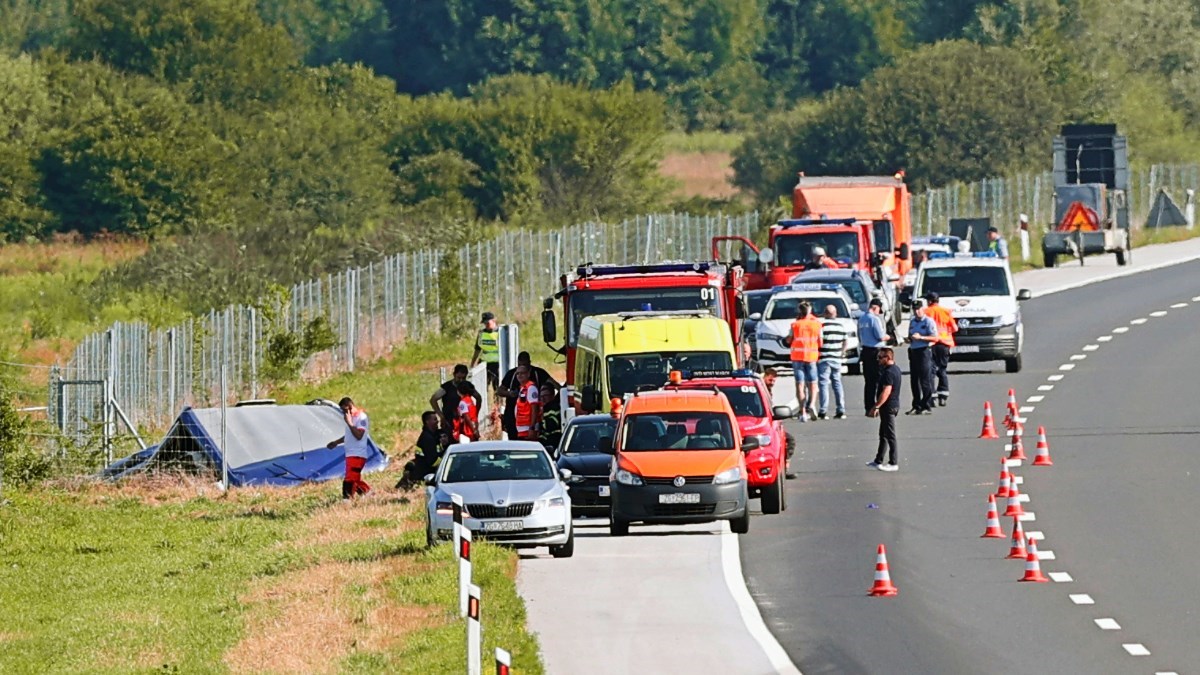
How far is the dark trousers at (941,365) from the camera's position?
4012 cm

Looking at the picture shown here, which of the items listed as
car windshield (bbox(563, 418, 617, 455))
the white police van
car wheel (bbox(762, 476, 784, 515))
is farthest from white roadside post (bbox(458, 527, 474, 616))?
the white police van

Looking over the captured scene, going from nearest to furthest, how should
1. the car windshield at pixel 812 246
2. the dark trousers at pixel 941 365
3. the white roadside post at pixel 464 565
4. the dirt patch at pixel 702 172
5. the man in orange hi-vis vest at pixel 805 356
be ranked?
1. the white roadside post at pixel 464 565
2. the man in orange hi-vis vest at pixel 805 356
3. the dark trousers at pixel 941 365
4. the car windshield at pixel 812 246
5. the dirt patch at pixel 702 172

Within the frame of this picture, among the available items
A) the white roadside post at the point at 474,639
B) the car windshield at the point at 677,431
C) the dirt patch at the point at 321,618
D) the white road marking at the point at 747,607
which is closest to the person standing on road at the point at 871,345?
the car windshield at the point at 677,431

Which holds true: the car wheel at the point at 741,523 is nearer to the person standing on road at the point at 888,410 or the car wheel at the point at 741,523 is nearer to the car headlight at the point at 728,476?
the car headlight at the point at 728,476

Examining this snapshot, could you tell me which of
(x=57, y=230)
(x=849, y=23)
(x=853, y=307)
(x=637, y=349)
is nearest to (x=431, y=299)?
(x=853, y=307)

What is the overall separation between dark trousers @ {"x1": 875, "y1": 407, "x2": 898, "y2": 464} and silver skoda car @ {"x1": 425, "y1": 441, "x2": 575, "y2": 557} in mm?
6119

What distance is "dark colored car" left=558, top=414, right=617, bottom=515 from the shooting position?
102 feet

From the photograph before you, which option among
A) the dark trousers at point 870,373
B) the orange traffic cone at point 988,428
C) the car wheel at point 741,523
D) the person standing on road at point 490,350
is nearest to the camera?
the car wheel at point 741,523

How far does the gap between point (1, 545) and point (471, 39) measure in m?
106

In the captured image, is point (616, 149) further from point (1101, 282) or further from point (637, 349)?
point (637, 349)

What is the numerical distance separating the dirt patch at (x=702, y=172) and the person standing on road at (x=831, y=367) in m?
78.8

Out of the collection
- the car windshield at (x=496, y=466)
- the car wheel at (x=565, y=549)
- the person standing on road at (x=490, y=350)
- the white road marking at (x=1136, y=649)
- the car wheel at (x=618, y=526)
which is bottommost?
the white road marking at (x=1136, y=649)

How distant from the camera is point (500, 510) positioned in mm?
27422

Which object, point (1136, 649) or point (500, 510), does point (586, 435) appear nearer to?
point (500, 510)
